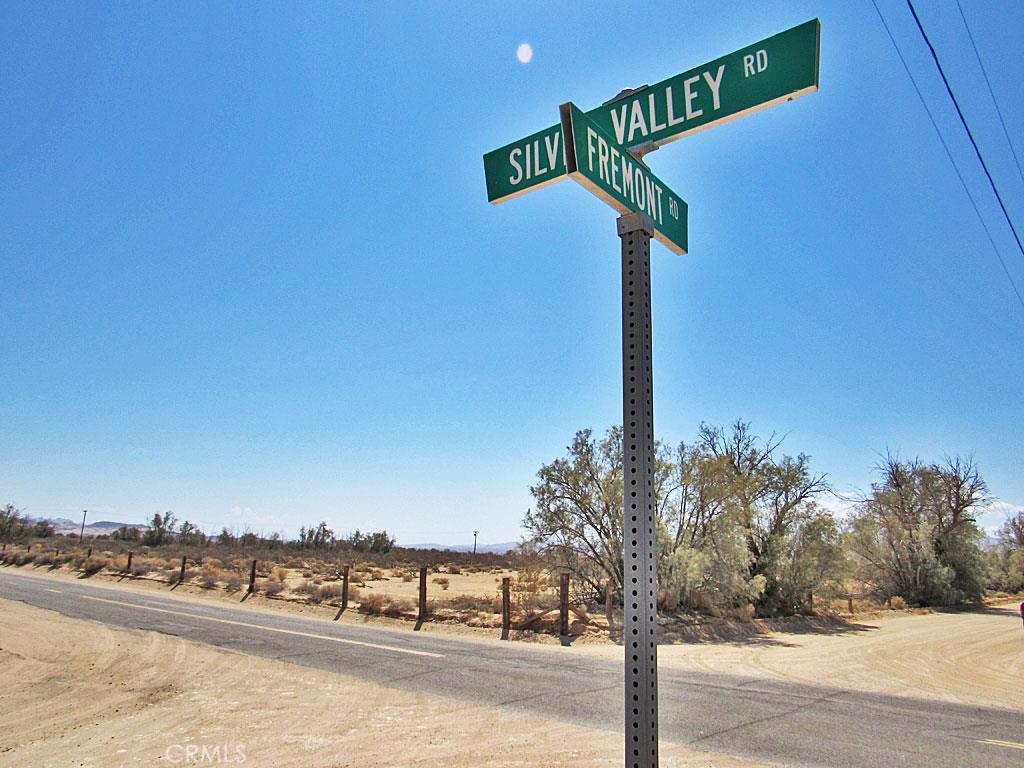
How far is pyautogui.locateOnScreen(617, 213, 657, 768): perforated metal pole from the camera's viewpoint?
1668mm

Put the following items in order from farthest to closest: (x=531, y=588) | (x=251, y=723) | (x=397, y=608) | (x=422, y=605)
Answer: (x=397, y=608) < (x=531, y=588) < (x=422, y=605) < (x=251, y=723)

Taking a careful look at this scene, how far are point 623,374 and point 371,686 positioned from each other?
28.4 ft

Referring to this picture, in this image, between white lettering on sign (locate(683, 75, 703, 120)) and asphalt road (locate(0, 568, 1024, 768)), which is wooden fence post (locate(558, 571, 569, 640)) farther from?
white lettering on sign (locate(683, 75, 703, 120))

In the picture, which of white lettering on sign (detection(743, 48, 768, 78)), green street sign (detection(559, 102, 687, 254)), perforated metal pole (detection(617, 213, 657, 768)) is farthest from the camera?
white lettering on sign (detection(743, 48, 768, 78))

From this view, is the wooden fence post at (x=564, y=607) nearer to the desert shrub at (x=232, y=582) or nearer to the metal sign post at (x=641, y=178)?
the metal sign post at (x=641, y=178)

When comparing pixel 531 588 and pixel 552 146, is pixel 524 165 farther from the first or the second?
pixel 531 588

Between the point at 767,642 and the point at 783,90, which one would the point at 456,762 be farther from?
the point at 767,642

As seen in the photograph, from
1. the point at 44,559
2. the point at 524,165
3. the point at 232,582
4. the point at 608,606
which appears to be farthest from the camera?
the point at 44,559

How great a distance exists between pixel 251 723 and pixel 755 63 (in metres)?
7.65

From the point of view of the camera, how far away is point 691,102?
2250 mm

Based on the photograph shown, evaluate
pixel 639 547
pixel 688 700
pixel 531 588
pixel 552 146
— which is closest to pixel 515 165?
pixel 552 146

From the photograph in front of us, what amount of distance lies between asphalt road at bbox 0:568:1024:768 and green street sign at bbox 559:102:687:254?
227 inches

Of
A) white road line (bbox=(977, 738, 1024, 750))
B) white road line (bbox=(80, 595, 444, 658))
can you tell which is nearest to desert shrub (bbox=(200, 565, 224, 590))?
white road line (bbox=(80, 595, 444, 658))

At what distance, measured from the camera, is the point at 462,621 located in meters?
17.6
